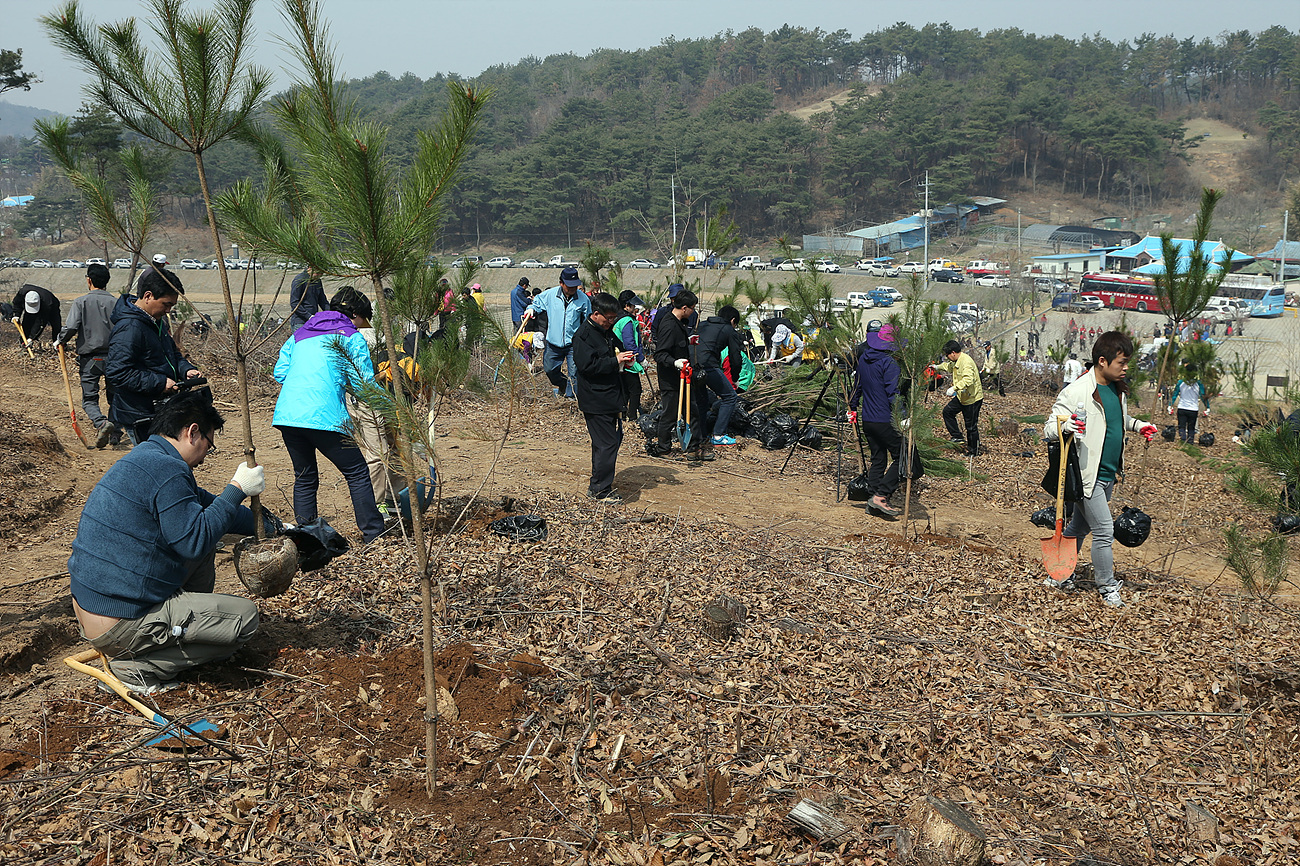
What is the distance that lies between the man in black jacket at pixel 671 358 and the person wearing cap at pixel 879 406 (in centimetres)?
179

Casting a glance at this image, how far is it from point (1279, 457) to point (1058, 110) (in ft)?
294

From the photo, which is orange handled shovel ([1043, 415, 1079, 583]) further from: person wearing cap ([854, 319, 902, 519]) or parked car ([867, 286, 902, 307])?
parked car ([867, 286, 902, 307])

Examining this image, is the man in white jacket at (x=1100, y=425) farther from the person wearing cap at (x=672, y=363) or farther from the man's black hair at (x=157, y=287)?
the man's black hair at (x=157, y=287)

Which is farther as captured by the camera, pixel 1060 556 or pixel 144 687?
pixel 1060 556

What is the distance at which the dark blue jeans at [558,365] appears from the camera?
10266 mm

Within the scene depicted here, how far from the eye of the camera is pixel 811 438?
9.59 meters

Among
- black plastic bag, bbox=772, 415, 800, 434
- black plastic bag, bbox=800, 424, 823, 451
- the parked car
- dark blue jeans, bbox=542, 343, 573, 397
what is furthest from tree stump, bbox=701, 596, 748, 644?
the parked car

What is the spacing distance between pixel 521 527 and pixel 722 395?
3954 mm

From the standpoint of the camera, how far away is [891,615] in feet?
16.6

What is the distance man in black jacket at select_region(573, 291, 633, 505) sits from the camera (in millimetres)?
6504

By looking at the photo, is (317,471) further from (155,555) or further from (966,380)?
(966,380)

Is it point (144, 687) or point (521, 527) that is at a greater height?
point (144, 687)

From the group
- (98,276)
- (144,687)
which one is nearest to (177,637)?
(144,687)

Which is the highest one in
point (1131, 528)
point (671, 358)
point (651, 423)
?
point (671, 358)
